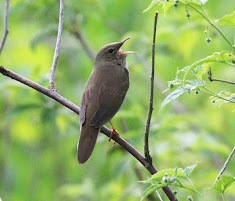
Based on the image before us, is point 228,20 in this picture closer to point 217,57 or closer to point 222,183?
point 217,57

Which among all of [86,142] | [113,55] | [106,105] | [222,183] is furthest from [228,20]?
[113,55]

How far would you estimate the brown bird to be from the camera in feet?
15.8

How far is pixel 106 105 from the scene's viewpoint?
5.11m

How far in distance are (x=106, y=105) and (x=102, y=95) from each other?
176 mm

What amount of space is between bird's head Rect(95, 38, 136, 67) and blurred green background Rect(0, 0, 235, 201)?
0.88ft

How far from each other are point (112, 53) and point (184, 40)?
2.84 ft

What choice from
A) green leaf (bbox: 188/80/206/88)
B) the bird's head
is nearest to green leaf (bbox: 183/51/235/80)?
green leaf (bbox: 188/80/206/88)

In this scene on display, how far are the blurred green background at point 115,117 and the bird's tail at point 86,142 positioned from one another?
2.34 feet

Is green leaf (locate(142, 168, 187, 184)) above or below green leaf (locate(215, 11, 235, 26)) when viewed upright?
below

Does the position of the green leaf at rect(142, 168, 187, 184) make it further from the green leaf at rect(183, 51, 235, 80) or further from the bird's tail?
the bird's tail

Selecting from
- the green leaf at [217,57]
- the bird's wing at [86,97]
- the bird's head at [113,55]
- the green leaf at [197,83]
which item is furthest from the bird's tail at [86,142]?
the green leaf at [217,57]

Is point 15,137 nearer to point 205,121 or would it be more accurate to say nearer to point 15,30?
point 15,30

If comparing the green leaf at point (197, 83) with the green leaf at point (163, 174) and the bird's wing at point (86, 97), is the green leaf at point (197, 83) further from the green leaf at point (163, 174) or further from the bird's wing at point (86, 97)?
the bird's wing at point (86, 97)

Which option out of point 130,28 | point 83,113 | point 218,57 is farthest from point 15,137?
point 218,57
